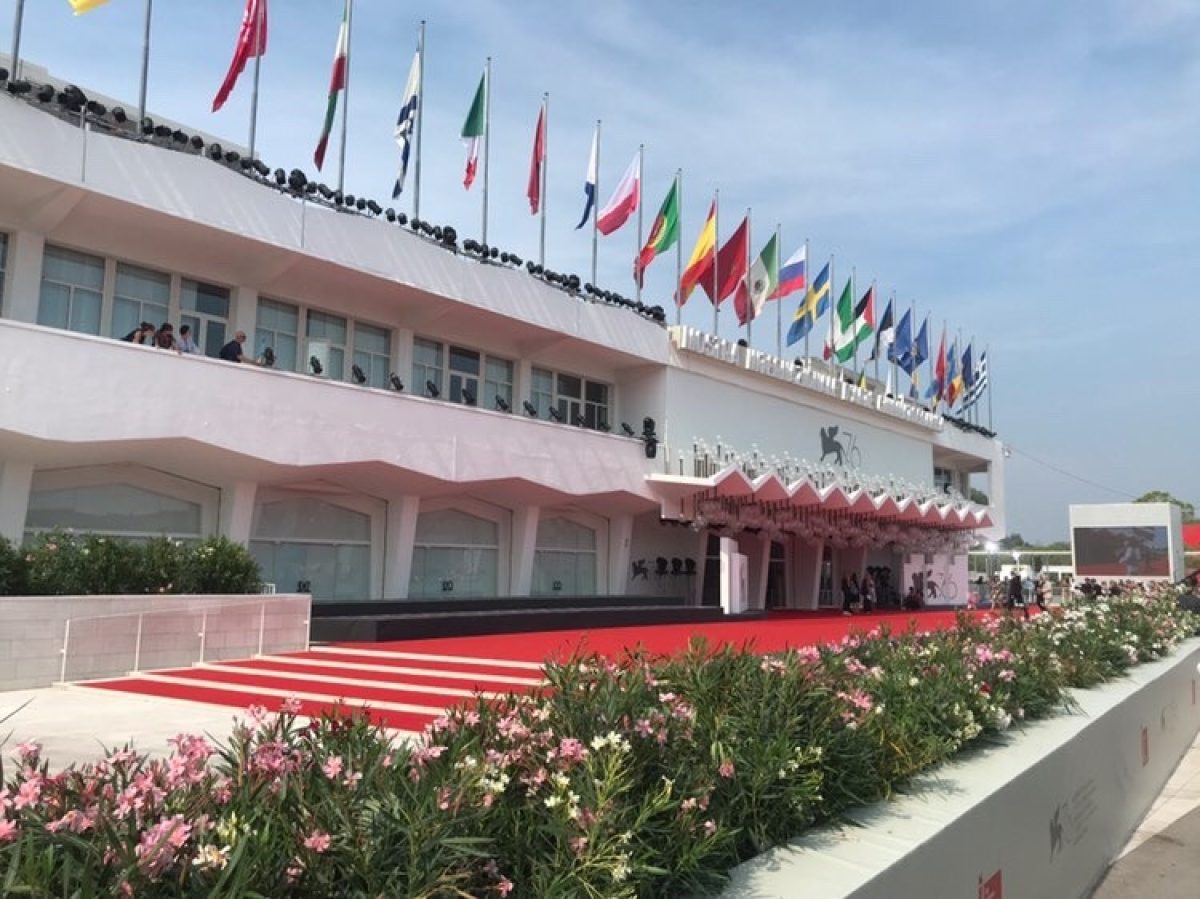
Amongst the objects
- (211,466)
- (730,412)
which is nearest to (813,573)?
(730,412)

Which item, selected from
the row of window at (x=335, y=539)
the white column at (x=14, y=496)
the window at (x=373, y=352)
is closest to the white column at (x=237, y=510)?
the row of window at (x=335, y=539)

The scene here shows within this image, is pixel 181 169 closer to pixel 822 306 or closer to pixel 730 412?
pixel 730 412

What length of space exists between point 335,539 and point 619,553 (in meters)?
9.03

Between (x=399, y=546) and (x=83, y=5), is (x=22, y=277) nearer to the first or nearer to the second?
(x=83, y=5)

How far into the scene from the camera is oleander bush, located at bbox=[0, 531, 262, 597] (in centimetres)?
1148

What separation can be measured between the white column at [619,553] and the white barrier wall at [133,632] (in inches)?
513

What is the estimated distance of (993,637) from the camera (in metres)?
7.72

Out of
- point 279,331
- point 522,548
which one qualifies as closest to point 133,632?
point 279,331

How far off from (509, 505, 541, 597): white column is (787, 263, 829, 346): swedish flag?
13091mm

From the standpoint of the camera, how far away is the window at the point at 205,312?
18.2 meters

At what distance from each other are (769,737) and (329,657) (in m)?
10.1

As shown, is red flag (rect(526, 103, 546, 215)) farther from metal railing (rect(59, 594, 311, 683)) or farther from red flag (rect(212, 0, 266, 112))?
metal railing (rect(59, 594, 311, 683))

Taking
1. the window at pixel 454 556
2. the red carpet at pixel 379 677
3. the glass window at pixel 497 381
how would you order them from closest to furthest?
the red carpet at pixel 379 677 < the window at pixel 454 556 < the glass window at pixel 497 381

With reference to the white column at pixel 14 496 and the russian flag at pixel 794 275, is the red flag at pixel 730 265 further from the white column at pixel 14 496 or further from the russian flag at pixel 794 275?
the white column at pixel 14 496
